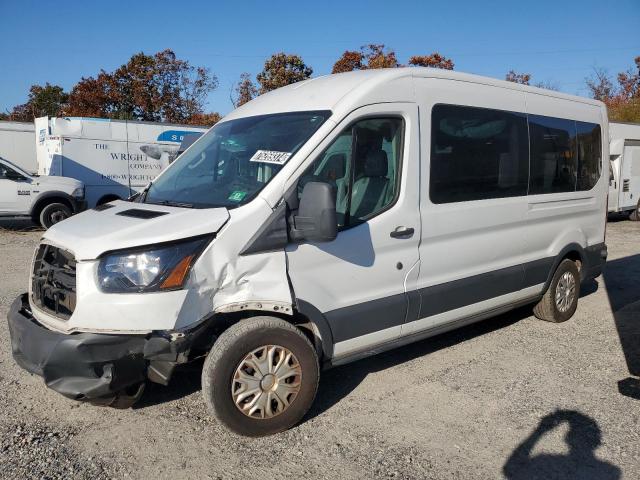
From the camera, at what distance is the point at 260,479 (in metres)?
3.13

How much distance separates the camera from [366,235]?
3816mm

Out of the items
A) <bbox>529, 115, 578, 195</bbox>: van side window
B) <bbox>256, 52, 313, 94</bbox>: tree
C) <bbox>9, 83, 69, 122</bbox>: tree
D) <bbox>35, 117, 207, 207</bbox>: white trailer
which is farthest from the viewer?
<bbox>9, 83, 69, 122</bbox>: tree

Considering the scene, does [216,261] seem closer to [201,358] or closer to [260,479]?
[201,358]

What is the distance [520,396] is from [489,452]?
919mm

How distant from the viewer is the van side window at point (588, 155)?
19.6ft

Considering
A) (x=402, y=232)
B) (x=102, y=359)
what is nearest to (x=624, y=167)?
(x=402, y=232)

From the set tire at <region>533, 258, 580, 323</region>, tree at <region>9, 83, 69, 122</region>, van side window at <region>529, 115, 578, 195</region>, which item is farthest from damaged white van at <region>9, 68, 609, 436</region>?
tree at <region>9, 83, 69, 122</region>

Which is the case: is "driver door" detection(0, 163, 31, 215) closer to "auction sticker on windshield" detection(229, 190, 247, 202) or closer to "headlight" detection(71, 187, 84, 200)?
"headlight" detection(71, 187, 84, 200)

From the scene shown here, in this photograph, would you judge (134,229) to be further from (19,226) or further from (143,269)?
(19,226)

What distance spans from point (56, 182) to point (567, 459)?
13112mm

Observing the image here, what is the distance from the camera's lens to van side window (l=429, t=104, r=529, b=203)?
14.2 feet

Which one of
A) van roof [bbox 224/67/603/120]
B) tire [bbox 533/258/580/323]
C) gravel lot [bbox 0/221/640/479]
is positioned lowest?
gravel lot [bbox 0/221/640/479]

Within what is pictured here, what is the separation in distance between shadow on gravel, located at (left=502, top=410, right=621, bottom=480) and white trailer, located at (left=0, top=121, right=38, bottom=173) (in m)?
18.1

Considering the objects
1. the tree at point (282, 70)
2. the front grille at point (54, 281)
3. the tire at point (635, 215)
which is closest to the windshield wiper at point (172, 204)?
the front grille at point (54, 281)
